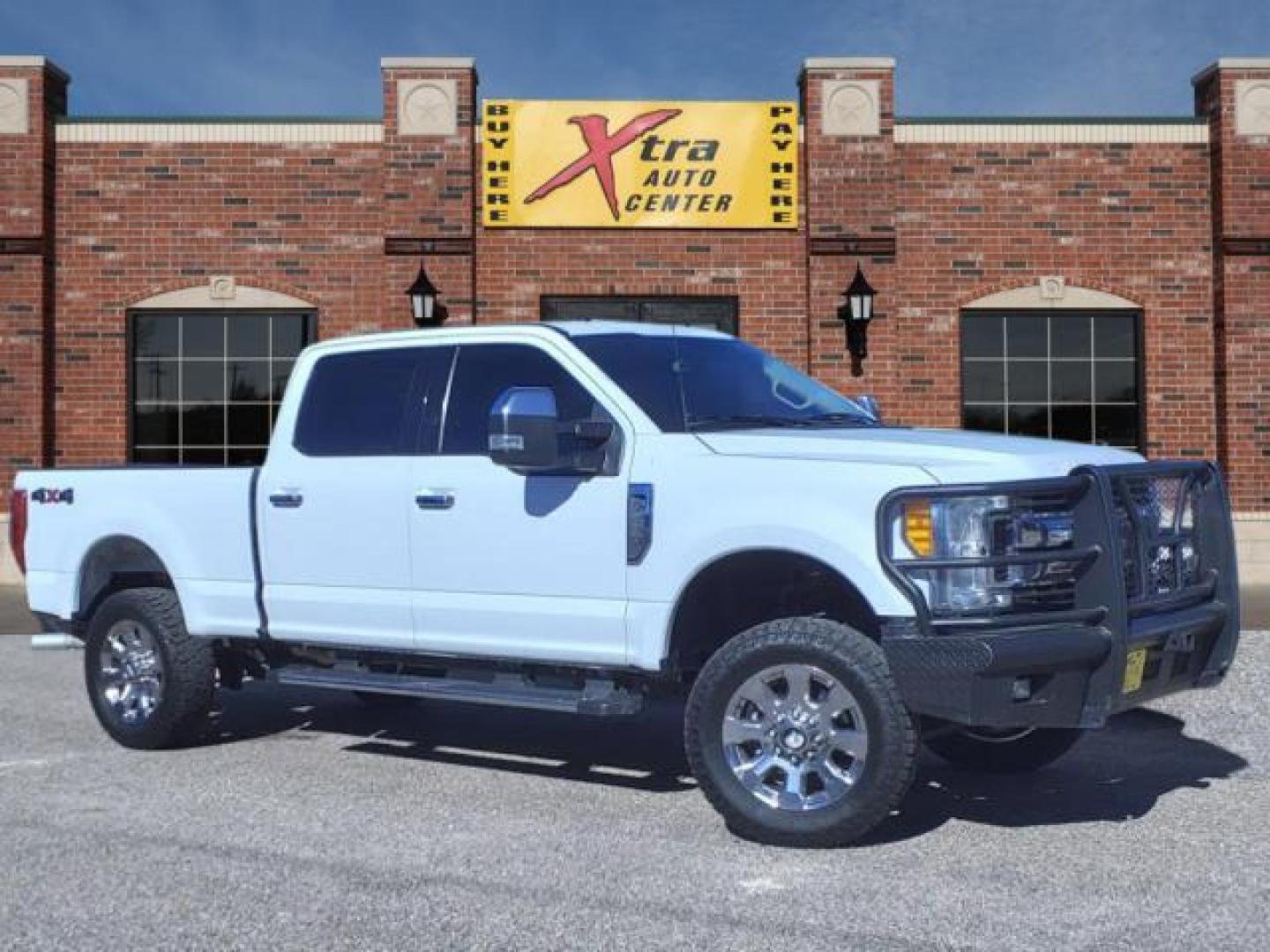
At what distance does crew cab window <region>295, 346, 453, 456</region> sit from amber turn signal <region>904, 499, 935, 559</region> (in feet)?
7.91

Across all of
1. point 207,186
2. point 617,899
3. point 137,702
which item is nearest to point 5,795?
point 137,702

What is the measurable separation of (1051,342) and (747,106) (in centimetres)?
450

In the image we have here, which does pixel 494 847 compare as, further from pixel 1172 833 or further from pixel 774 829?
pixel 1172 833

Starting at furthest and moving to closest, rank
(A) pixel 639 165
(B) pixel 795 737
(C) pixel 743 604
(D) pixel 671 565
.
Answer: (A) pixel 639 165
(C) pixel 743 604
(D) pixel 671 565
(B) pixel 795 737

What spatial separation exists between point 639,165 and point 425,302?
117 inches

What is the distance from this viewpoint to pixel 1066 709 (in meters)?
5.03

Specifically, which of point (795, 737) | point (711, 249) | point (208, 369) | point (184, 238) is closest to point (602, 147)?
point (711, 249)

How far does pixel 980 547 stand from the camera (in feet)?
16.6

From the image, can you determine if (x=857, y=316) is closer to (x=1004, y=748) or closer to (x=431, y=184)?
(x=431, y=184)

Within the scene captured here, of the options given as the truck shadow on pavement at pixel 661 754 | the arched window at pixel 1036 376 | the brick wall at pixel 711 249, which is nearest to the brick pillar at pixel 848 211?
the brick wall at pixel 711 249

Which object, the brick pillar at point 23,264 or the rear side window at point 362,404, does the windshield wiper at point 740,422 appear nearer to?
the rear side window at point 362,404

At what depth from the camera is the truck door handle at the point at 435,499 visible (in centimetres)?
638

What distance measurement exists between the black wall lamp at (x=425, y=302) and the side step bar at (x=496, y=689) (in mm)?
9445

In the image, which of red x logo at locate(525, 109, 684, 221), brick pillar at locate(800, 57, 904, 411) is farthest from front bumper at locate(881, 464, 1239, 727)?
red x logo at locate(525, 109, 684, 221)
